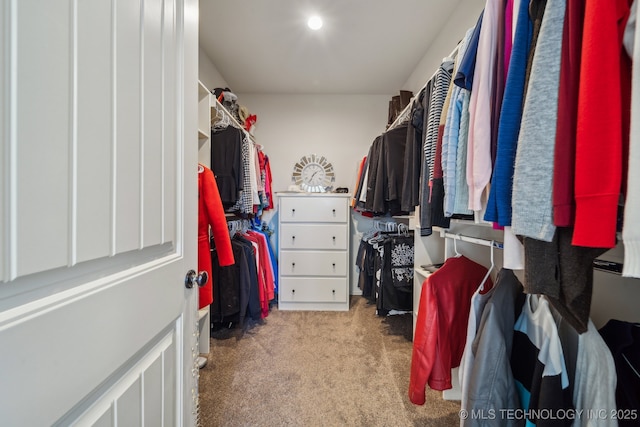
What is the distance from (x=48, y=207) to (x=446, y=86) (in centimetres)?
130

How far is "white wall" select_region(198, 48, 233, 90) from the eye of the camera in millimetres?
2090

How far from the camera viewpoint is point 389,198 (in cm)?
165

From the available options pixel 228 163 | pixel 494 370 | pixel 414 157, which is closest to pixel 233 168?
pixel 228 163

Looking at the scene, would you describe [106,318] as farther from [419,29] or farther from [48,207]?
[419,29]

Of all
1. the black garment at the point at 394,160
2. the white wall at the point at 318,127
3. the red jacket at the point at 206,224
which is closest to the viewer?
the red jacket at the point at 206,224

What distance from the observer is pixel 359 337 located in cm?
196

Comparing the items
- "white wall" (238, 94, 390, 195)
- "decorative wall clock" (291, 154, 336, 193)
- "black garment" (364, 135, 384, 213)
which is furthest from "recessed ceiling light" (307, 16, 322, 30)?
"decorative wall clock" (291, 154, 336, 193)

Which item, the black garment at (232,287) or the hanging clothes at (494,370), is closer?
the hanging clothes at (494,370)

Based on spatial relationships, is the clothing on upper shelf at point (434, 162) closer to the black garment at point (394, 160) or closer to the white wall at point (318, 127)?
the black garment at point (394, 160)

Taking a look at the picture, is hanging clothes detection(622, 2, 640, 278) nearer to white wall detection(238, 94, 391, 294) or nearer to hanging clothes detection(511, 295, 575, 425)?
hanging clothes detection(511, 295, 575, 425)

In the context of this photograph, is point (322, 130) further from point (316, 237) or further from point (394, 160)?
point (394, 160)

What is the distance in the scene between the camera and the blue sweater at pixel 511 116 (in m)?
0.60

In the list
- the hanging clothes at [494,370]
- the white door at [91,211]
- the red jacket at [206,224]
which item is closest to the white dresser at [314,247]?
the red jacket at [206,224]

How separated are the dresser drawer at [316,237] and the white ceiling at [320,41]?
1566 mm
